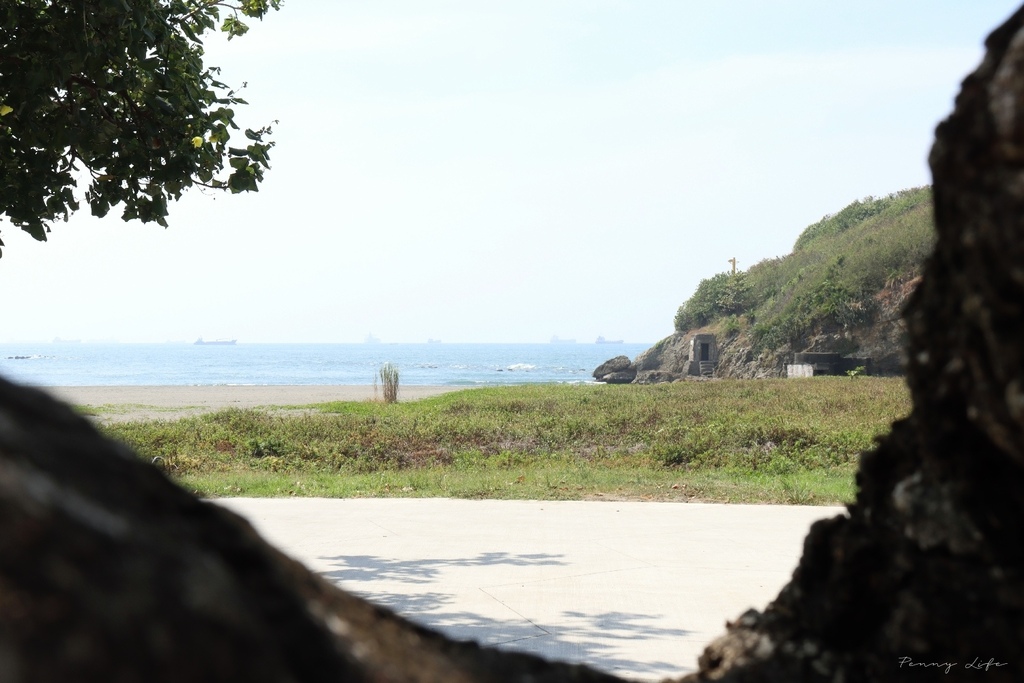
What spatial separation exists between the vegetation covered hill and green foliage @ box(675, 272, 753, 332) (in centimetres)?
6

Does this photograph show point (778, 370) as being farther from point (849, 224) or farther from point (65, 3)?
point (65, 3)

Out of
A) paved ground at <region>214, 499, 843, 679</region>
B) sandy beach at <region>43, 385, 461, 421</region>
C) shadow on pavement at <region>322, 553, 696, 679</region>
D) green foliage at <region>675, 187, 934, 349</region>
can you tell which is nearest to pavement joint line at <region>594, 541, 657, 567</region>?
paved ground at <region>214, 499, 843, 679</region>

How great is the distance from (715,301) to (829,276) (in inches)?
408

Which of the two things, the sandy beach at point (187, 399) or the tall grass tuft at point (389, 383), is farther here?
the sandy beach at point (187, 399)

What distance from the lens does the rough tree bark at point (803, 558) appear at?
688mm

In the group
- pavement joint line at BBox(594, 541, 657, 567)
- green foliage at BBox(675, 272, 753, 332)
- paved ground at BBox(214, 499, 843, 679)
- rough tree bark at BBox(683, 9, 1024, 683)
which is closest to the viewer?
rough tree bark at BBox(683, 9, 1024, 683)

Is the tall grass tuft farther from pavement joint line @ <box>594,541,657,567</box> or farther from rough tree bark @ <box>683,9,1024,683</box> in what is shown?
rough tree bark @ <box>683,9,1024,683</box>

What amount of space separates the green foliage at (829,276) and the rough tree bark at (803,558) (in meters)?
33.5

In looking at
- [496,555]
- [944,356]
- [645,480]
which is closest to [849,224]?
[645,480]

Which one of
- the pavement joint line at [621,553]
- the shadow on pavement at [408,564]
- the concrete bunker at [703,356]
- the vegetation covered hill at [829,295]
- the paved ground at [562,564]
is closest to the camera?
the paved ground at [562,564]

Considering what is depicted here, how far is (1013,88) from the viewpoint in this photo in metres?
0.96

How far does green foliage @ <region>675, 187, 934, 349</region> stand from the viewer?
125 ft

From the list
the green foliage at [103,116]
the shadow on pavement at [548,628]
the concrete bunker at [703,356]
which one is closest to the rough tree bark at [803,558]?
the shadow on pavement at [548,628]

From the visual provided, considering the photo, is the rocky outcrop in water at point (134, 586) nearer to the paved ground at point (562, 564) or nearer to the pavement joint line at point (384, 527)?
the paved ground at point (562, 564)
